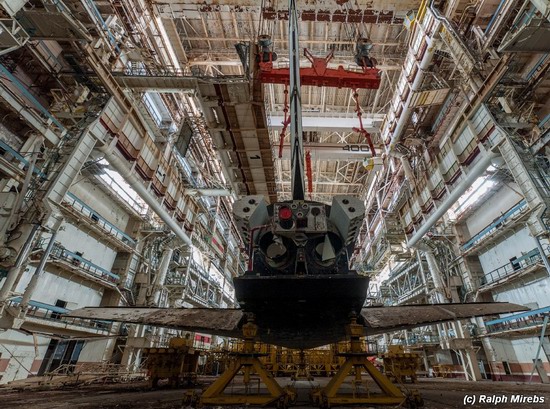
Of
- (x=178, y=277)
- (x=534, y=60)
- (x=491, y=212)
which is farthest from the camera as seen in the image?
(x=178, y=277)

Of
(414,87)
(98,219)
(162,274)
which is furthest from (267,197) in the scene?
(414,87)

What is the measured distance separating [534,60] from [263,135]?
1280 cm

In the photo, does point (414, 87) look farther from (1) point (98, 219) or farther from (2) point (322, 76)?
(1) point (98, 219)

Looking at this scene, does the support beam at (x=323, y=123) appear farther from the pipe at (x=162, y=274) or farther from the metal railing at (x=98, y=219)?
the metal railing at (x=98, y=219)

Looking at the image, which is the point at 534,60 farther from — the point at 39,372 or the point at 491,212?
the point at 39,372

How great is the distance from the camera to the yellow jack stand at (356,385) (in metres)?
3.89

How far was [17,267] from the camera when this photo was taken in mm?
8297

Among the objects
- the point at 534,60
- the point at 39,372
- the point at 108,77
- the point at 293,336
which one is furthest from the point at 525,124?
the point at 39,372

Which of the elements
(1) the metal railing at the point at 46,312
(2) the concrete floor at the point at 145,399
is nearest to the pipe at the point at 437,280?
(2) the concrete floor at the point at 145,399

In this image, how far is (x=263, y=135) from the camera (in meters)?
12.7

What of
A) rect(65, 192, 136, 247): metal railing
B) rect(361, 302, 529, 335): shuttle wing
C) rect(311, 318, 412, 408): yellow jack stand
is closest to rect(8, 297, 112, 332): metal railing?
rect(65, 192, 136, 247): metal railing

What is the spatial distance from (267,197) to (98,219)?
9.44m

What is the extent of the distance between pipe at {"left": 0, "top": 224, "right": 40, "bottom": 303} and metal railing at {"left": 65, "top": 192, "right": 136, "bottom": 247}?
17.1 ft

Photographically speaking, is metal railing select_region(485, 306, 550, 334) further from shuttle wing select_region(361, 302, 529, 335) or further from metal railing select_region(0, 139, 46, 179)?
metal railing select_region(0, 139, 46, 179)
